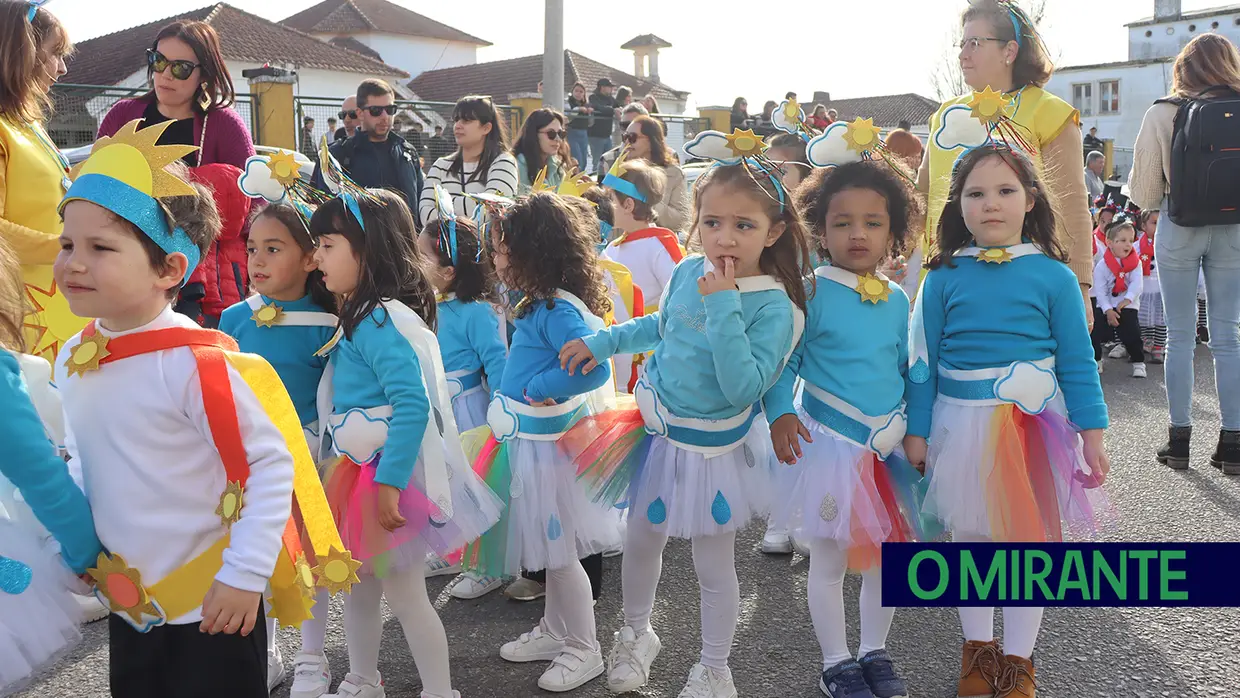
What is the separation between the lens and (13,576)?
1.89 meters

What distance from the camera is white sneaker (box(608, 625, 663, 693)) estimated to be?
3115 millimetres

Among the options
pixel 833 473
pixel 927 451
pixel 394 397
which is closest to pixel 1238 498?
pixel 927 451

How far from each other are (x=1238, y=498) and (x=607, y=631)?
334cm

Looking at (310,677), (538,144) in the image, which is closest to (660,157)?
(538,144)

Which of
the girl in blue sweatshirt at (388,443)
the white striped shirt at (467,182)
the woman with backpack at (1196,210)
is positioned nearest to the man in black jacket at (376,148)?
the white striped shirt at (467,182)

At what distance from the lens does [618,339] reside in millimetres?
3111

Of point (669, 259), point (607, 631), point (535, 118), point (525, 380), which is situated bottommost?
point (607, 631)

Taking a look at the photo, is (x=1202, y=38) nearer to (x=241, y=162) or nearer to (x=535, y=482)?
(x=535, y=482)

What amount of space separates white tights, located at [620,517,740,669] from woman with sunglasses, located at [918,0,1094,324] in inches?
54.6

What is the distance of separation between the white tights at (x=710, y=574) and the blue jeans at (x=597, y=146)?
12337 mm

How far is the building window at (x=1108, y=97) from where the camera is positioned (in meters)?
48.0

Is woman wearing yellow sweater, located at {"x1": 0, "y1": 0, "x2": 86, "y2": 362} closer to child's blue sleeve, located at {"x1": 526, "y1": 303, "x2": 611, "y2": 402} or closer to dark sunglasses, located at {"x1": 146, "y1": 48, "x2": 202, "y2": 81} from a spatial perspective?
dark sunglasses, located at {"x1": 146, "y1": 48, "x2": 202, "y2": 81}

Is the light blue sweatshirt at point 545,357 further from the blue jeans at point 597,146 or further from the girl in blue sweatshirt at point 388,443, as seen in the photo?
the blue jeans at point 597,146

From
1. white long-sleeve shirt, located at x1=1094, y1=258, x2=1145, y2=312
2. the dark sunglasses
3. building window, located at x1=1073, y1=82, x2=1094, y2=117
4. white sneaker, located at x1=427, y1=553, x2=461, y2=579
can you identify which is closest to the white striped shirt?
the dark sunglasses
